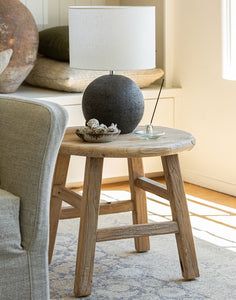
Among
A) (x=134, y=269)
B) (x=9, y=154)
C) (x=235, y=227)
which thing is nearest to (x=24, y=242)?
(x=9, y=154)

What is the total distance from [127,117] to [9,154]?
0.57 metres

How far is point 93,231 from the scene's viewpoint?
95.5 inches

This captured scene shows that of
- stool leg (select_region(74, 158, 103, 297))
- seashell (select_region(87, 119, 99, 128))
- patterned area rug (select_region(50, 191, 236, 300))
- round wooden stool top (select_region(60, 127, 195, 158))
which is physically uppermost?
seashell (select_region(87, 119, 99, 128))

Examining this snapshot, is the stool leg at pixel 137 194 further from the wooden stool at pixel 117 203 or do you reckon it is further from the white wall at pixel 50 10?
the white wall at pixel 50 10

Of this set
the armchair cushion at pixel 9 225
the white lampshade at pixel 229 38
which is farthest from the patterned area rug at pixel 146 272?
the white lampshade at pixel 229 38

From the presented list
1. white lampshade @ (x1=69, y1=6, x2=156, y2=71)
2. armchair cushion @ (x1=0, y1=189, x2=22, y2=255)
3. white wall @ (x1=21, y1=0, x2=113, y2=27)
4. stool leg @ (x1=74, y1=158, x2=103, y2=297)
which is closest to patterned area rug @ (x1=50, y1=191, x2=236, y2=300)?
stool leg @ (x1=74, y1=158, x2=103, y2=297)

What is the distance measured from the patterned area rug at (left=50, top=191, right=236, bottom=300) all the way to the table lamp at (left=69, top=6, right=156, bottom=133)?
536 mm

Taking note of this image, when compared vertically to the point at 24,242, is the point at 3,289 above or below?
below

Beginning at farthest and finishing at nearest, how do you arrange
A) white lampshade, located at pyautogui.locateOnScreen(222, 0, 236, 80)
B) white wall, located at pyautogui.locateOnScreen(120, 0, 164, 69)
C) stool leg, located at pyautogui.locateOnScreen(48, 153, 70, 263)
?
white wall, located at pyautogui.locateOnScreen(120, 0, 164, 69), white lampshade, located at pyautogui.locateOnScreen(222, 0, 236, 80), stool leg, located at pyautogui.locateOnScreen(48, 153, 70, 263)

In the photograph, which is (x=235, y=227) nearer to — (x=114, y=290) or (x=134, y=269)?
(x=134, y=269)

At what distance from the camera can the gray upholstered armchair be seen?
6.85 ft

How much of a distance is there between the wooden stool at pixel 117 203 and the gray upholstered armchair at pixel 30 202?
28cm

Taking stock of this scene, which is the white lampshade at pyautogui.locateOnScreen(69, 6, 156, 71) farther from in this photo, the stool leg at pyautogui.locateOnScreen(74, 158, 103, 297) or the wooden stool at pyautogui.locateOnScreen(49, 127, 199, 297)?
the stool leg at pyautogui.locateOnScreen(74, 158, 103, 297)

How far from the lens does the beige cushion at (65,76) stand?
12.4 feet
